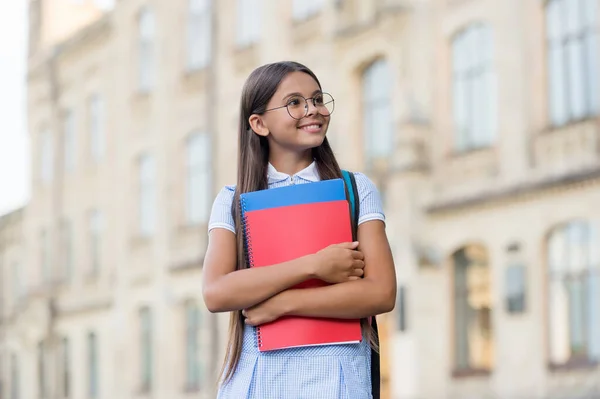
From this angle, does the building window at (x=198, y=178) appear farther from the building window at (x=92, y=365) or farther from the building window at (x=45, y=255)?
the building window at (x=45, y=255)

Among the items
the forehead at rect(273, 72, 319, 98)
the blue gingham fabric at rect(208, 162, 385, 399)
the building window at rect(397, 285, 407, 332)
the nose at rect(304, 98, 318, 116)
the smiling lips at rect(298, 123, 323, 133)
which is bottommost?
the blue gingham fabric at rect(208, 162, 385, 399)

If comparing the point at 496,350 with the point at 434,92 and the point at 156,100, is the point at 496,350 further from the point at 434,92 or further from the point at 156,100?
the point at 156,100

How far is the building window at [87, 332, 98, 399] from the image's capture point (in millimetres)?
30734

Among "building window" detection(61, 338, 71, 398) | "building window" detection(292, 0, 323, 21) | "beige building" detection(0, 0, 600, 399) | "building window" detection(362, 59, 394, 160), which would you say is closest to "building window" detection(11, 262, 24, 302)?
"beige building" detection(0, 0, 600, 399)

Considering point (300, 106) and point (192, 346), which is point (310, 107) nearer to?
point (300, 106)

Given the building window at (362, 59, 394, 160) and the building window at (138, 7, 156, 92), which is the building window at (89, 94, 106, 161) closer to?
the building window at (138, 7, 156, 92)

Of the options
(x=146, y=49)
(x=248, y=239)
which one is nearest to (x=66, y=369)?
(x=146, y=49)

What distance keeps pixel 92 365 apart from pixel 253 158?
28760mm

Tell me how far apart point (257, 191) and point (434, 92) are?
54.2 feet

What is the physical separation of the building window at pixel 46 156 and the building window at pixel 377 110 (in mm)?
15055

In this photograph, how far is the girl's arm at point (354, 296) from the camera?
2824 millimetres

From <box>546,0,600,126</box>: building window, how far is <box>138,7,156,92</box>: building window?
1368cm

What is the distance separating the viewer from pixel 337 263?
282cm

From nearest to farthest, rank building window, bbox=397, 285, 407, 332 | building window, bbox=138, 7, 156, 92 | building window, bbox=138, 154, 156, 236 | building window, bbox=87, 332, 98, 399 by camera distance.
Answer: building window, bbox=397, 285, 407, 332 → building window, bbox=138, 154, 156, 236 → building window, bbox=138, 7, 156, 92 → building window, bbox=87, 332, 98, 399
